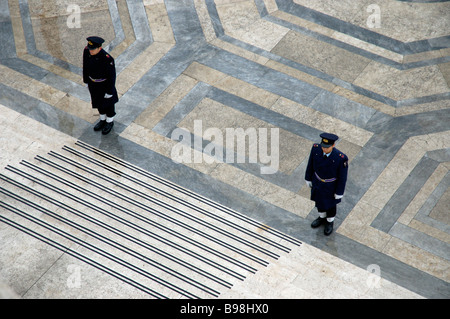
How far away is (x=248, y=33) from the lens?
13.3 meters

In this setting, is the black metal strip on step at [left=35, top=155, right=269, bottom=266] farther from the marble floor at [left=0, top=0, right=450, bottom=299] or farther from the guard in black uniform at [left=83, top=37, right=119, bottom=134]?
the guard in black uniform at [left=83, top=37, right=119, bottom=134]

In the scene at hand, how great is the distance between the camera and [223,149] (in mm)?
11195

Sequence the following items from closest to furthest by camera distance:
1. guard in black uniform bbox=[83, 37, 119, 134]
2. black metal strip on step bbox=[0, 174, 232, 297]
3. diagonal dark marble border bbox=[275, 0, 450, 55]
→ black metal strip on step bbox=[0, 174, 232, 297], guard in black uniform bbox=[83, 37, 119, 134], diagonal dark marble border bbox=[275, 0, 450, 55]

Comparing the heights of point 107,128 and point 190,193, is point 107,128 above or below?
above

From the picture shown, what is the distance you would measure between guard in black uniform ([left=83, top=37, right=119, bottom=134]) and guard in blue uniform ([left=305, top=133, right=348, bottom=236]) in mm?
3571

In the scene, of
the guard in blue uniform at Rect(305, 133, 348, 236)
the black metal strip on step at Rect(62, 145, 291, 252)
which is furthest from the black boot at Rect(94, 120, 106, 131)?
the guard in blue uniform at Rect(305, 133, 348, 236)

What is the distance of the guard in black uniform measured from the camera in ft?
35.0

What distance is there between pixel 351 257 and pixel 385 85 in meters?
3.98

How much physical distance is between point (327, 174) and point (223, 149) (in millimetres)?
2357

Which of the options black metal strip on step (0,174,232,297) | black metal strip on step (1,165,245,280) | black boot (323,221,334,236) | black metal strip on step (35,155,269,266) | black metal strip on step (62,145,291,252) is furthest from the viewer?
black boot (323,221,334,236)

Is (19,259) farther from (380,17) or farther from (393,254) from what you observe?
(380,17)

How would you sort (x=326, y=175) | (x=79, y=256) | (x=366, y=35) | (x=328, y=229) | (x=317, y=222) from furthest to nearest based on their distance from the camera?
(x=366, y=35) → (x=317, y=222) → (x=328, y=229) → (x=326, y=175) → (x=79, y=256)

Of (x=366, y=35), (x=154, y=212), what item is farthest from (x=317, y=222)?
(x=366, y=35)

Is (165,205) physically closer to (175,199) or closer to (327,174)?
(175,199)
